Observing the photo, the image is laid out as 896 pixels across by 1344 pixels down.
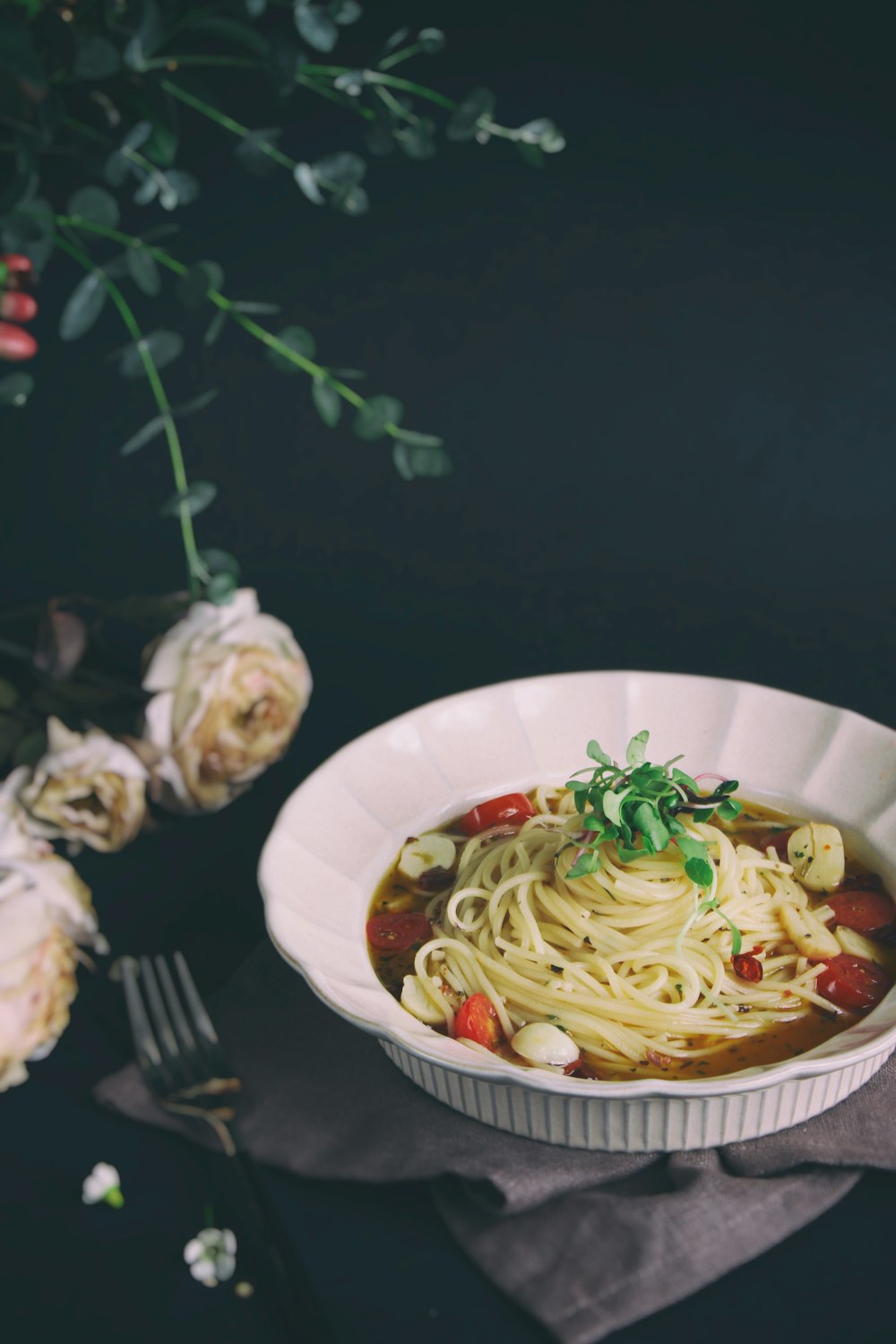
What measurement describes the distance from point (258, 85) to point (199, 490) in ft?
12.8

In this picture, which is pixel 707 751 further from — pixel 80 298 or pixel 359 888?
pixel 80 298

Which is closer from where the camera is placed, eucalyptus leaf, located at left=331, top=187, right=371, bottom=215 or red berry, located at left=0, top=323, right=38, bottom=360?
red berry, located at left=0, top=323, right=38, bottom=360

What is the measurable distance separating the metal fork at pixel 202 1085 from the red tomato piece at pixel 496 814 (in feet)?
3.85

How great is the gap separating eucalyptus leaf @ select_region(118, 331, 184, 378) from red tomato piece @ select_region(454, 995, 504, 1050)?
1.85 metres

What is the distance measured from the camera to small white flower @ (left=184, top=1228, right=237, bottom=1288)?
2.79 metres

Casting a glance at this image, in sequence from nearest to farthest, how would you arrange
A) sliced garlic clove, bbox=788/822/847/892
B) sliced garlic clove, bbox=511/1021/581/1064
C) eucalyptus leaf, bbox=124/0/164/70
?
eucalyptus leaf, bbox=124/0/164/70 → sliced garlic clove, bbox=511/1021/581/1064 → sliced garlic clove, bbox=788/822/847/892

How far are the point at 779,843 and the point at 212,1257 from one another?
199 centimetres

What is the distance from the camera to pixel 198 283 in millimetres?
1932

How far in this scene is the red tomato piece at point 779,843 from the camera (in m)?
3.84

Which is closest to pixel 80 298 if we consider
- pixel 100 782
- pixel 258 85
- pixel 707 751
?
pixel 100 782

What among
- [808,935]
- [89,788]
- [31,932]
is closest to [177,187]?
[89,788]

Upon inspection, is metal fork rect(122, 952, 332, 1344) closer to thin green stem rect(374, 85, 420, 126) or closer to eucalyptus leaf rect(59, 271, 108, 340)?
eucalyptus leaf rect(59, 271, 108, 340)

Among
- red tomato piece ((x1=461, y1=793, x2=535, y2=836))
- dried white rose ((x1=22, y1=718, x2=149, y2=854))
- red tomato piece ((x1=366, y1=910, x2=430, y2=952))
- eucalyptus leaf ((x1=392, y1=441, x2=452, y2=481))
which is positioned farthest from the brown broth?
eucalyptus leaf ((x1=392, y1=441, x2=452, y2=481))

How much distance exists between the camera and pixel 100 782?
1996mm
